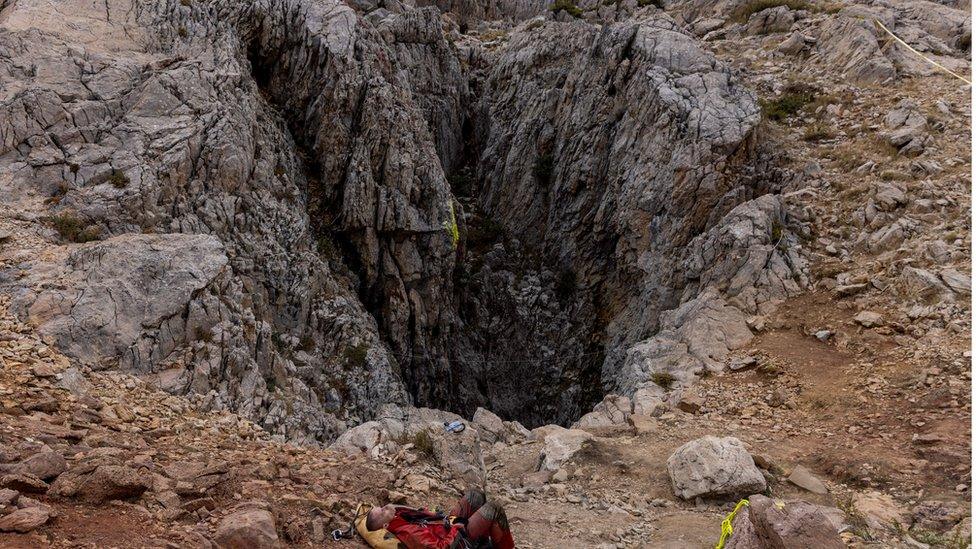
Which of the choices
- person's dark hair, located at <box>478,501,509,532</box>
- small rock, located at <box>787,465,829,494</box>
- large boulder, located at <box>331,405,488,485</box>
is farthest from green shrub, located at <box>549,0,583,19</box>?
person's dark hair, located at <box>478,501,509,532</box>

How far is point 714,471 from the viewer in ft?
31.9

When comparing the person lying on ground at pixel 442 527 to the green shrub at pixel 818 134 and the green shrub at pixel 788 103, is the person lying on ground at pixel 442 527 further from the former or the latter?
the green shrub at pixel 788 103


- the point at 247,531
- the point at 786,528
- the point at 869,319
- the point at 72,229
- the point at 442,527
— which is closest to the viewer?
the point at 247,531

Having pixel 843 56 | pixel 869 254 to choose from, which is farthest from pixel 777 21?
pixel 869 254

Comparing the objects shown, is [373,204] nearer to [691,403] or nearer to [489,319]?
[489,319]

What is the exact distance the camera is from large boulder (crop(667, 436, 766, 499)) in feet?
31.3

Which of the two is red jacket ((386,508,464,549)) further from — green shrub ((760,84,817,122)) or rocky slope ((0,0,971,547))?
green shrub ((760,84,817,122))

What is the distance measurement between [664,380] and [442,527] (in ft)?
34.1

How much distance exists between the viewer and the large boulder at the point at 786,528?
6.05m

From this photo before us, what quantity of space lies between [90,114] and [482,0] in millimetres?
35352

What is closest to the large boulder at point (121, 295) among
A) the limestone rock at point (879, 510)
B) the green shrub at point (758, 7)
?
the limestone rock at point (879, 510)

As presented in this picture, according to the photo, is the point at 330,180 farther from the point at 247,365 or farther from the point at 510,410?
the point at 510,410

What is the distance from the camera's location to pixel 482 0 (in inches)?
1724

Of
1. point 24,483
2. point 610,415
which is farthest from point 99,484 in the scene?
point 610,415
